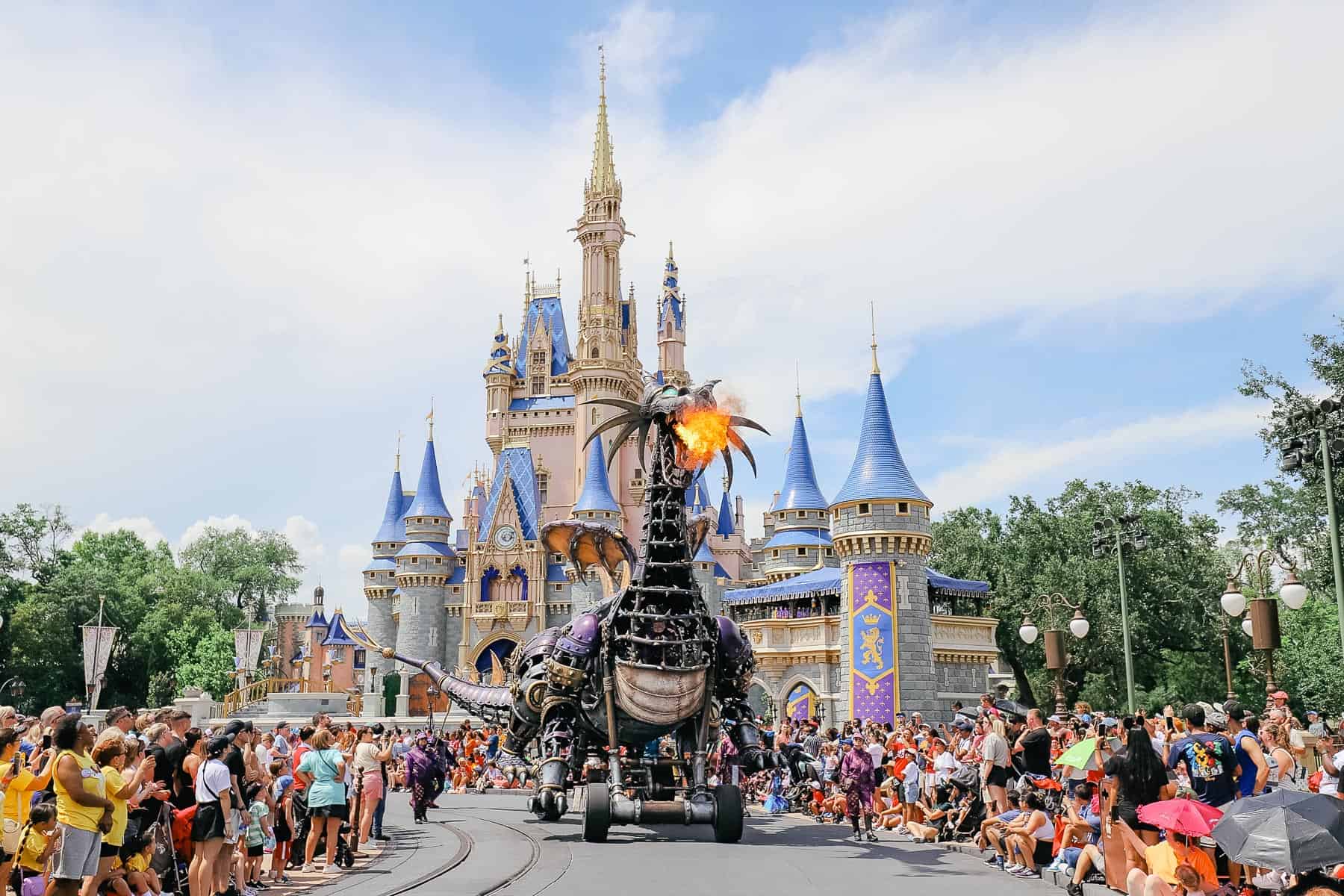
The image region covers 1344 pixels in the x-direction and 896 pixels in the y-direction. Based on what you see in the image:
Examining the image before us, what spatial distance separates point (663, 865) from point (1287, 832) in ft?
21.3

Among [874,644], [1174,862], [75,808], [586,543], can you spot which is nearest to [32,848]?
[75,808]

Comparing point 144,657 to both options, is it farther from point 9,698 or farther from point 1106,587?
point 1106,587

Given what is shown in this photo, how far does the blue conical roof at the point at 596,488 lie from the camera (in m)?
57.0

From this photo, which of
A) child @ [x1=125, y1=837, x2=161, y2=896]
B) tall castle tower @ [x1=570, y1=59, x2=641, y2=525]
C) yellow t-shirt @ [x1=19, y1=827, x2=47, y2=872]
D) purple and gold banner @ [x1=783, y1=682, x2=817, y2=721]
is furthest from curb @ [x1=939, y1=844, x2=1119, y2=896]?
tall castle tower @ [x1=570, y1=59, x2=641, y2=525]

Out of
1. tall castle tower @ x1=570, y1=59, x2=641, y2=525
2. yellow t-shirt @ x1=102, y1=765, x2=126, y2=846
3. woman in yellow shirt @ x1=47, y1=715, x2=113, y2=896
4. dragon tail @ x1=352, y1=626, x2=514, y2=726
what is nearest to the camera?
woman in yellow shirt @ x1=47, y1=715, x2=113, y2=896

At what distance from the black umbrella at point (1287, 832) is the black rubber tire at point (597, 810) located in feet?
25.1

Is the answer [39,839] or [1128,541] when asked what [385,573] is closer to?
[1128,541]

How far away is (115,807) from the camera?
7.82 metres

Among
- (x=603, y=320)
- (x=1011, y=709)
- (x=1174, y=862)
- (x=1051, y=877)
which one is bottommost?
(x=1051, y=877)

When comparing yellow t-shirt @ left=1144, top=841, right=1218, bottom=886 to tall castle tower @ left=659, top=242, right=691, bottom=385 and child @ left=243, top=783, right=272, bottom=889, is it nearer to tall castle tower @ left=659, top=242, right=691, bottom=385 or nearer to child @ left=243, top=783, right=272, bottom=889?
child @ left=243, top=783, right=272, bottom=889

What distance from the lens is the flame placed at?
1455cm

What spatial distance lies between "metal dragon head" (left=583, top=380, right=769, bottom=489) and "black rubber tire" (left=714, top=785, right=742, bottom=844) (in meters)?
3.89

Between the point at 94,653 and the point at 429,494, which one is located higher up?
the point at 429,494

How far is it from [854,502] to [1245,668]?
20.6 metres
